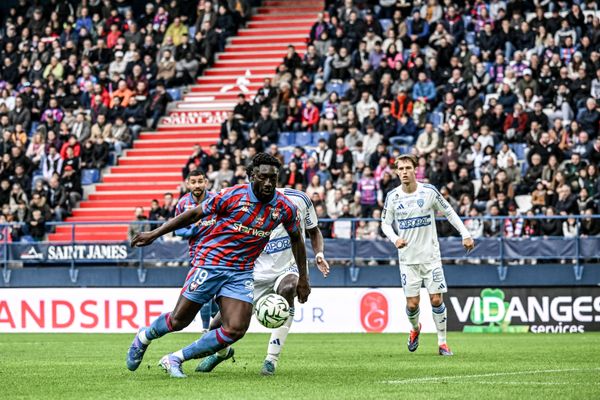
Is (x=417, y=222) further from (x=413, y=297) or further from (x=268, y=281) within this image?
(x=268, y=281)

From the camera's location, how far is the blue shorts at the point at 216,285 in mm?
10828

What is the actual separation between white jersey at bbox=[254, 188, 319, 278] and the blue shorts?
6.10 ft

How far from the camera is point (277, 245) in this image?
13055 mm

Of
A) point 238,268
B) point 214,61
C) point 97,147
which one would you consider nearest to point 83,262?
point 97,147

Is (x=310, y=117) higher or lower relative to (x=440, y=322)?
higher

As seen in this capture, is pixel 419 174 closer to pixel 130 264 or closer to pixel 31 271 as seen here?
pixel 130 264

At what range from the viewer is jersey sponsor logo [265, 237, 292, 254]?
13.0 meters

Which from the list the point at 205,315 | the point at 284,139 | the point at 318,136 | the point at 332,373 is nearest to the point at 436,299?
the point at 332,373

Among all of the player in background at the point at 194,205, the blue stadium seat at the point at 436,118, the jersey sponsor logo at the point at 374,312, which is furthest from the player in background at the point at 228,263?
the blue stadium seat at the point at 436,118

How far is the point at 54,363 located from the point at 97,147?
18.1 metres

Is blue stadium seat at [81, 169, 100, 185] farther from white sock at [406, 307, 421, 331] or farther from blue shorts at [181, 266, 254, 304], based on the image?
blue shorts at [181, 266, 254, 304]

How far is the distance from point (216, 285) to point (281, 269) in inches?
82.6

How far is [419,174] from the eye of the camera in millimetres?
26078

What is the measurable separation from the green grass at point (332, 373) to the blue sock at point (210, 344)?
0.25 m
